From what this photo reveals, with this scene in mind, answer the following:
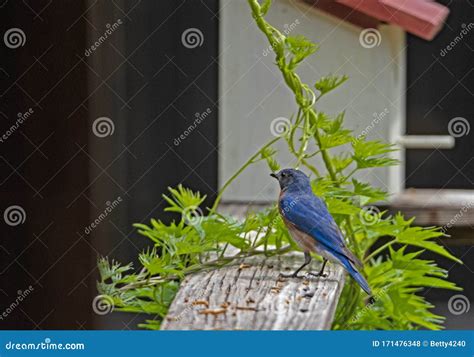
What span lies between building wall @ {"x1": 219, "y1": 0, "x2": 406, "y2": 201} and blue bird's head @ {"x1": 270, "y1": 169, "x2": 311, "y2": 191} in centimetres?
133

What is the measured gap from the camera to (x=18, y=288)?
2.78 m

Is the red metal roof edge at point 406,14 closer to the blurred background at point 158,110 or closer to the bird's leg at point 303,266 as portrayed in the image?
the blurred background at point 158,110

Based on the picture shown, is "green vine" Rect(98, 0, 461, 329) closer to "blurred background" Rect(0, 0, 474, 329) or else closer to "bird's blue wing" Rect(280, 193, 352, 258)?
"bird's blue wing" Rect(280, 193, 352, 258)

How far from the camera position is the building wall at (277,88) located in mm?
3670

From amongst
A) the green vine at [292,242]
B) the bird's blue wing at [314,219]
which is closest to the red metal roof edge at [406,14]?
the green vine at [292,242]

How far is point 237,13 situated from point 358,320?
1.77 m

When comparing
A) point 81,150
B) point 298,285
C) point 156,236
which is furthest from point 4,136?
point 298,285

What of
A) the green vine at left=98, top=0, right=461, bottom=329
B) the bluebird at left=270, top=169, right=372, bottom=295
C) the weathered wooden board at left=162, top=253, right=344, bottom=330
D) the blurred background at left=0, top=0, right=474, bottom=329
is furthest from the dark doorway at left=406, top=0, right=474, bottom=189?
the weathered wooden board at left=162, top=253, right=344, bottom=330

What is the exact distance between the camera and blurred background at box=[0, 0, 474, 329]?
2.82 metres

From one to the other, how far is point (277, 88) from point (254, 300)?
1.99 metres

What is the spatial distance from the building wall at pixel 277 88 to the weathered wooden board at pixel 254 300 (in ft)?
5.05

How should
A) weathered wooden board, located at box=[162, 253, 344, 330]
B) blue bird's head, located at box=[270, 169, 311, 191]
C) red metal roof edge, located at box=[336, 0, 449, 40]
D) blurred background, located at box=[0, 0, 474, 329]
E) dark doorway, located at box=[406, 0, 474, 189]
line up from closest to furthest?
weathered wooden board, located at box=[162, 253, 344, 330], blue bird's head, located at box=[270, 169, 311, 191], blurred background, located at box=[0, 0, 474, 329], red metal roof edge, located at box=[336, 0, 449, 40], dark doorway, located at box=[406, 0, 474, 189]

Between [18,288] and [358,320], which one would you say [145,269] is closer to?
[358,320]

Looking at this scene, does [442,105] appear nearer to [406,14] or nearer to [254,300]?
[406,14]
